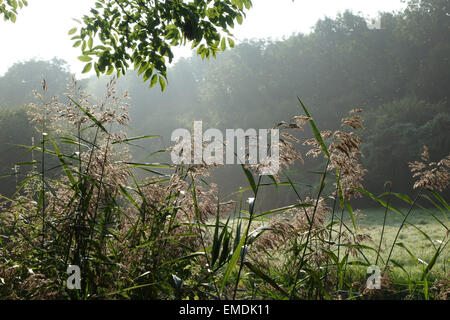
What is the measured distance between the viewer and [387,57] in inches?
1299

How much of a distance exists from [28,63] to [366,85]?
1615 inches

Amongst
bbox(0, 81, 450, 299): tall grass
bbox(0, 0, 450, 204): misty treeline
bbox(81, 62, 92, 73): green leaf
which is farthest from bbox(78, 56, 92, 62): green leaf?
bbox(0, 0, 450, 204): misty treeline

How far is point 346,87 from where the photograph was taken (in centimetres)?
3359

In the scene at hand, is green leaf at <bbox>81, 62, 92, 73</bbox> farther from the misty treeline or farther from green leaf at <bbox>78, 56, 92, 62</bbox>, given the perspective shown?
the misty treeline

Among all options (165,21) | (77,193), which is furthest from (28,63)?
(77,193)

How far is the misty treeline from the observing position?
21594 millimetres

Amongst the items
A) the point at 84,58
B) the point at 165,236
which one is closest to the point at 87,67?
the point at 84,58

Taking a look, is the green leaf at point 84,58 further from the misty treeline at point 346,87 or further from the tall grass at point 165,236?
the misty treeline at point 346,87

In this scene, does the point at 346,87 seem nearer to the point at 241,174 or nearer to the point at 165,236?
the point at 241,174

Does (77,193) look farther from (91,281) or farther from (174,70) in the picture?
(174,70)

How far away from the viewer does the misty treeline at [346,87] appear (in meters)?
21.6
